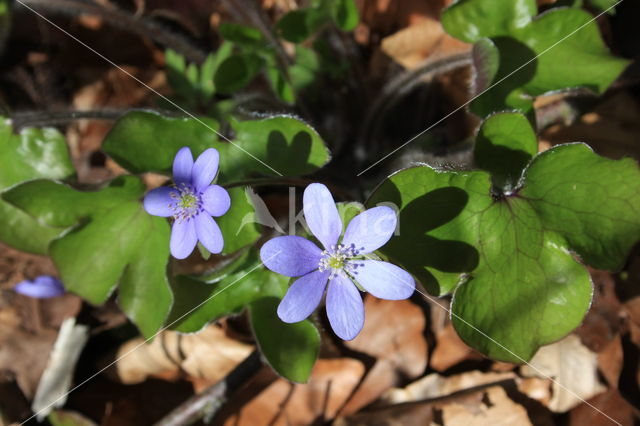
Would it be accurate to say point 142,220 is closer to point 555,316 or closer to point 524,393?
point 555,316

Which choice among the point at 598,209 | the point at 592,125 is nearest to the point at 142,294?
the point at 598,209

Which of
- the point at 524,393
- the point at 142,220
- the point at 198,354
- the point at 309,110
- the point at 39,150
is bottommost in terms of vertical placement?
the point at 524,393

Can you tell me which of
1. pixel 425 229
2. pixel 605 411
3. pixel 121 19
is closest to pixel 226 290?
pixel 425 229

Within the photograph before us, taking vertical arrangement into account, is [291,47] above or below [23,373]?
above

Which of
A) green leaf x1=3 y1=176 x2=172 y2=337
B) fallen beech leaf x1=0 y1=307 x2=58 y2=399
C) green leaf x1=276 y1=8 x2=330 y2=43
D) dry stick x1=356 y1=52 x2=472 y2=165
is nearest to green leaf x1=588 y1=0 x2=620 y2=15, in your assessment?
dry stick x1=356 y1=52 x2=472 y2=165

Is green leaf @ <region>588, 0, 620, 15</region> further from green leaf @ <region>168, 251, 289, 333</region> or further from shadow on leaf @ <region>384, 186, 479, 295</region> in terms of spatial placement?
green leaf @ <region>168, 251, 289, 333</region>

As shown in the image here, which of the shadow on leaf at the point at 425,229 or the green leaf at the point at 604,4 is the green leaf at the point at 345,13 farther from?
the shadow on leaf at the point at 425,229
